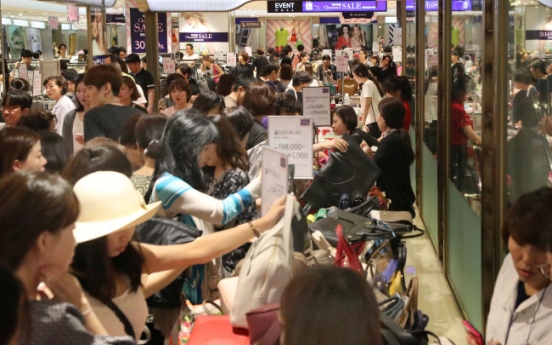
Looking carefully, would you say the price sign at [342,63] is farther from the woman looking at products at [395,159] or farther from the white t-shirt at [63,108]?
the woman looking at products at [395,159]

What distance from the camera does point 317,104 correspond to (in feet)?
26.7

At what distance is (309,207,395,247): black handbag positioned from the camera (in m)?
4.01

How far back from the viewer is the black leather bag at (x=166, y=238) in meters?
3.22

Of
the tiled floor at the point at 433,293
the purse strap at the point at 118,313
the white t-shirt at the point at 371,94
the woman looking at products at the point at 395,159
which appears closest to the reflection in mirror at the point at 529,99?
the tiled floor at the point at 433,293

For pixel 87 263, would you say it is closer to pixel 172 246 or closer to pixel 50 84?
pixel 172 246

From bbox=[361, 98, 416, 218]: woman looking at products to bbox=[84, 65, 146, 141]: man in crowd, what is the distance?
1.95 meters

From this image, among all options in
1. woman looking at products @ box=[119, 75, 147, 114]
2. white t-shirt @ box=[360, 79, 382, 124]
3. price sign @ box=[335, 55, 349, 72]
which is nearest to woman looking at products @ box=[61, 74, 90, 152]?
woman looking at products @ box=[119, 75, 147, 114]

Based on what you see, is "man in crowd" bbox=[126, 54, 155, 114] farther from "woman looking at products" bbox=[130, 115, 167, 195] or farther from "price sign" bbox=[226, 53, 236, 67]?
"price sign" bbox=[226, 53, 236, 67]

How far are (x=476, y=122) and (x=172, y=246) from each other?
2.42 metres

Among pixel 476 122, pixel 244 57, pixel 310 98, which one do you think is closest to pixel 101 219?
pixel 476 122

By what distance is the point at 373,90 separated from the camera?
34.0 feet

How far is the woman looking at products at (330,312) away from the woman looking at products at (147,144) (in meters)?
2.04

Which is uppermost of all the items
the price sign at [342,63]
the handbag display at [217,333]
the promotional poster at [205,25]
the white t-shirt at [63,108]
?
the promotional poster at [205,25]

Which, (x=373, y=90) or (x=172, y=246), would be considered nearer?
(x=172, y=246)
